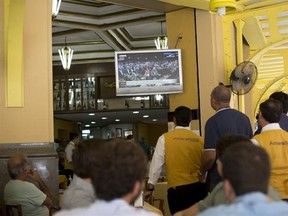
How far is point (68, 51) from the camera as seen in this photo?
1192 cm

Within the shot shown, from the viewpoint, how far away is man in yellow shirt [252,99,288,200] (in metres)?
3.80

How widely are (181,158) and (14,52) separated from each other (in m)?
2.01

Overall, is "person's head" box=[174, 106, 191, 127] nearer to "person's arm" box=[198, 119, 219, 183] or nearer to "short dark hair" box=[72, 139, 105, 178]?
"person's arm" box=[198, 119, 219, 183]

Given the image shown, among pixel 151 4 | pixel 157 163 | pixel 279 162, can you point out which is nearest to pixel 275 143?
pixel 279 162

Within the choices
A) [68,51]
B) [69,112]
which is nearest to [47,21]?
[68,51]

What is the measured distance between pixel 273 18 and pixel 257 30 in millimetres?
1486

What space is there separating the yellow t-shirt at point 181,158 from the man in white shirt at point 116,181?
262cm

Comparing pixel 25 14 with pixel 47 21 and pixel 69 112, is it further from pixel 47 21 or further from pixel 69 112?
pixel 69 112

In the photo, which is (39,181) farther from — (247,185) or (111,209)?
(247,185)

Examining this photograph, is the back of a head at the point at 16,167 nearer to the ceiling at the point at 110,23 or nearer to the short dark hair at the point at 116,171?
the short dark hair at the point at 116,171

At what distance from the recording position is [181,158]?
4820 millimetres

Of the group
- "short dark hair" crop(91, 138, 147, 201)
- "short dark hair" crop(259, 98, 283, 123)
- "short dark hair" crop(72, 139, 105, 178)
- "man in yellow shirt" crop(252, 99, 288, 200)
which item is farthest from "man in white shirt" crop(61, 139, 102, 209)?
"short dark hair" crop(259, 98, 283, 123)

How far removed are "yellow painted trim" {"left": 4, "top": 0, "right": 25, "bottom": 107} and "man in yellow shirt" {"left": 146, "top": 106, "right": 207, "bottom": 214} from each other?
5.42 feet

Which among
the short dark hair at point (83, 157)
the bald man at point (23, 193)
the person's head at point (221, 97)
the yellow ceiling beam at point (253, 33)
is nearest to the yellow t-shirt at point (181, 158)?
the person's head at point (221, 97)
